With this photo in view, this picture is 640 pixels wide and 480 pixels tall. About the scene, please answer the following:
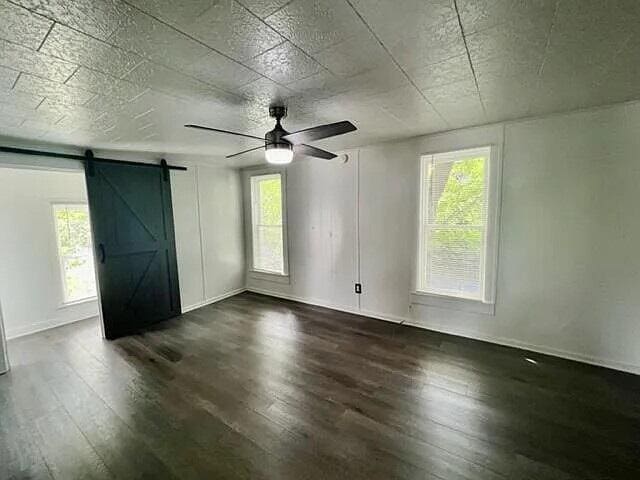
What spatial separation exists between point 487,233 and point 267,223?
351 centimetres

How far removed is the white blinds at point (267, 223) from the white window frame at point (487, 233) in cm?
242

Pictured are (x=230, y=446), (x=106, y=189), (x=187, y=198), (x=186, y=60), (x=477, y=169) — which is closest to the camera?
(x=186, y=60)

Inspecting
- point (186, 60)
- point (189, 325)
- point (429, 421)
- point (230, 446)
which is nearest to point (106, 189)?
point (189, 325)

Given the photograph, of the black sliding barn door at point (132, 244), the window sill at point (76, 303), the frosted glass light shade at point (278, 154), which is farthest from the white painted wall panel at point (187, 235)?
the frosted glass light shade at point (278, 154)

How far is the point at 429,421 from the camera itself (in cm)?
204

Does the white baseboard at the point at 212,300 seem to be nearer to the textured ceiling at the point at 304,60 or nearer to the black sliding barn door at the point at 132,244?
the black sliding barn door at the point at 132,244

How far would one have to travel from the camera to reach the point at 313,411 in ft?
7.09

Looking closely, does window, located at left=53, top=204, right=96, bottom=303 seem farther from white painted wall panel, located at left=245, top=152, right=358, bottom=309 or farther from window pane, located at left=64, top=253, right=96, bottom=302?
white painted wall panel, located at left=245, top=152, right=358, bottom=309

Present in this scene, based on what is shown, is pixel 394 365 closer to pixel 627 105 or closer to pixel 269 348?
pixel 269 348

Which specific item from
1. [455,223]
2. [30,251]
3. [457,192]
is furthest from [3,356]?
[457,192]

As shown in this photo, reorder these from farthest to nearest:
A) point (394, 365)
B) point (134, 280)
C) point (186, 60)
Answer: point (134, 280) → point (394, 365) → point (186, 60)

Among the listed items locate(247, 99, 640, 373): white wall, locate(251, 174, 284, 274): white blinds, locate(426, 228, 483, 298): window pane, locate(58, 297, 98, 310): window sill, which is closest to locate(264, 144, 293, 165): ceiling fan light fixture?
locate(247, 99, 640, 373): white wall

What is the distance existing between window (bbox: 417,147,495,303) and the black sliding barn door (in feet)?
12.1

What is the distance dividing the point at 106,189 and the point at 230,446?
341 centimetres
